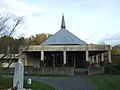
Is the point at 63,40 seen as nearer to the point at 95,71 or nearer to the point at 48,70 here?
the point at 48,70

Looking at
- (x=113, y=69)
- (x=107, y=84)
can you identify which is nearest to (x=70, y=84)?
(x=107, y=84)

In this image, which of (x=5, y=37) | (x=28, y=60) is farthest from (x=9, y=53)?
(x=28, y=60)

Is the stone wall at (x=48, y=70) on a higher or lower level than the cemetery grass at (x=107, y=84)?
higher

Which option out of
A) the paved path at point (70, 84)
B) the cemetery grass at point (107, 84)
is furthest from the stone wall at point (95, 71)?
the paved path at point (70, 84)

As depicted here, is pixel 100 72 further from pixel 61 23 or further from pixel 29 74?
pixel 61 23

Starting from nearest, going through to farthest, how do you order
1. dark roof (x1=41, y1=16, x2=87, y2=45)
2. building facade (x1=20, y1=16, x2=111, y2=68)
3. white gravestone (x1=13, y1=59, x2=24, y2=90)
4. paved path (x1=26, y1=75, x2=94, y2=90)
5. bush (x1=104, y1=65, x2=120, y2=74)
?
1. white gravestone (x1=13, y1=59, x2=24, y2=90)
2. paved path (x1=26, y1=75, x2=94, y2=90)
3. bush (x1=104, y1=65, x2=120, y2=74)
4. building facade (x1=20, y1=16, x2=111, y2=68)
5. dark roof (x1=41, y1=16, x2=87, y2=45)

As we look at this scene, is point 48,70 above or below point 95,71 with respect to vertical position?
above

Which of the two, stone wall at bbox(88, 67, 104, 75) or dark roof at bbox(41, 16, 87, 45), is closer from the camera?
stone wall at bbox(88, 67, 104, 75)

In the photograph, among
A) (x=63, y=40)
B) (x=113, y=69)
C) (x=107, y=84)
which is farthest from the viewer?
(x=63, y=40)

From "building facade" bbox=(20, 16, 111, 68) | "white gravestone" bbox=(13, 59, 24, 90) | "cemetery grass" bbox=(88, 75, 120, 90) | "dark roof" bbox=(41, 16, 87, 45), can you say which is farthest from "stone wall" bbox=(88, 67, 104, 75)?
"white gravestone" bbox=(13, 59, 24, 90)

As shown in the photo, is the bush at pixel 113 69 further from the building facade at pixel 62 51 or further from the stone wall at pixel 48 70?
the building facade at pixel 62 51

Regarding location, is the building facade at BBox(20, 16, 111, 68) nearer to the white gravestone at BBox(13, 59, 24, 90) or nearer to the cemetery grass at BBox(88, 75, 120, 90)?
the cemetery grass at BBox(88, 75, 120, 90)

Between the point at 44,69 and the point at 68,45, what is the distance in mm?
13644

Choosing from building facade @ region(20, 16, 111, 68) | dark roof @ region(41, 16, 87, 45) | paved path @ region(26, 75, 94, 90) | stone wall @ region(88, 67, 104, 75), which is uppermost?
dark roof @ region(41, 16, 87, 45)
